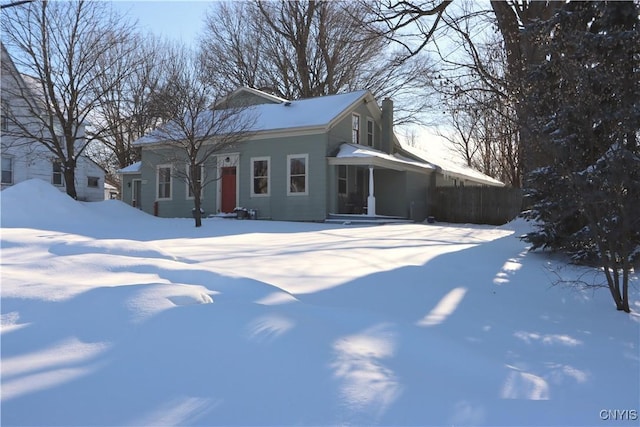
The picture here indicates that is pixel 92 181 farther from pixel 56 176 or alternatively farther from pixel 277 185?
pixel 277 185

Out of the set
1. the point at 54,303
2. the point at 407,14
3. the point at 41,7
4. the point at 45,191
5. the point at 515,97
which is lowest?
the point at 54,303

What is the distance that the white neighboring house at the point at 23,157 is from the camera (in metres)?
19.2

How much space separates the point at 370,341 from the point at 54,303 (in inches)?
99.6

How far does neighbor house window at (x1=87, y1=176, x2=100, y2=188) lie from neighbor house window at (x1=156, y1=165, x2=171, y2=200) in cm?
1213

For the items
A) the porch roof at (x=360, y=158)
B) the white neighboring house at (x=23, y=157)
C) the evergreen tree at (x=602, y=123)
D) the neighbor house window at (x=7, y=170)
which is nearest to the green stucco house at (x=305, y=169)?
the porch roof at (x=360, y=158)

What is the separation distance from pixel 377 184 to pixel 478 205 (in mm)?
5346

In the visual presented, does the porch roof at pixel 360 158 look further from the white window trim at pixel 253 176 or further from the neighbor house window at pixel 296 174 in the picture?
the white window trim at pixel 253 176

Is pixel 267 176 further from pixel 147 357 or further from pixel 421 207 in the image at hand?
pixel 147 357

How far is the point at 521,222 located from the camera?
45.3 ft

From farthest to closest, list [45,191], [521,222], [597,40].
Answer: [45,191] < [521,222] < [597,40]

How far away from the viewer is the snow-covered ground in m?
2.73

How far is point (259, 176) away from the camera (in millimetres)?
19812

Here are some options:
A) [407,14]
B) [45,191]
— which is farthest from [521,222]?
[45,191]

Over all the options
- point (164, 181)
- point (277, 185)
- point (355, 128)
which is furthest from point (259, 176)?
point (164, 181)
